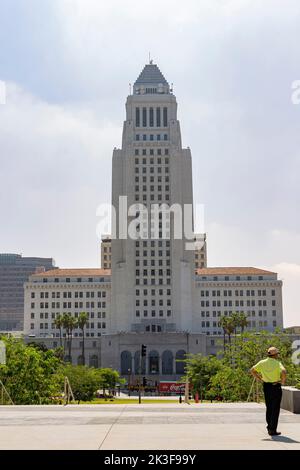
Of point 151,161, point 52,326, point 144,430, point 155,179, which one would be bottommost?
point 144,430

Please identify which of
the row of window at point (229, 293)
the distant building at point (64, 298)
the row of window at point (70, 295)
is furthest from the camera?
the row of window at point (229, 293)

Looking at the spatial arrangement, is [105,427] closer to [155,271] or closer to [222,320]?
[222,320]

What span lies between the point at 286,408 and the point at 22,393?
31.1 meters

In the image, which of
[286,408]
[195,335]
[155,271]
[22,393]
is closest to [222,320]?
[195,335]

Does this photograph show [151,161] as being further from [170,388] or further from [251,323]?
[170,388]

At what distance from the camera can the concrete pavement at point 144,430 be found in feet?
37.4

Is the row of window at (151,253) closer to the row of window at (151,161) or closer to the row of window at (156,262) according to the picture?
the row of window at (156,262)

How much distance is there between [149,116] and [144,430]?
146m

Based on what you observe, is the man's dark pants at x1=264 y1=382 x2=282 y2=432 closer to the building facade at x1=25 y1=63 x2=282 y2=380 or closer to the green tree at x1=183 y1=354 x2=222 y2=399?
the green tree at x1=183 y1=354 x2=222 y2=399

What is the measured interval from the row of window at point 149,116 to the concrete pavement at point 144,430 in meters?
139

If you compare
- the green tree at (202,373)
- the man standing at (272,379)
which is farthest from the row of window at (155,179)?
the man standing at (272,379)

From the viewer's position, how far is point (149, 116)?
15550 cm

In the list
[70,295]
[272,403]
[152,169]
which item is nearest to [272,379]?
[272,403]

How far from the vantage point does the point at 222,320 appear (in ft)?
419
